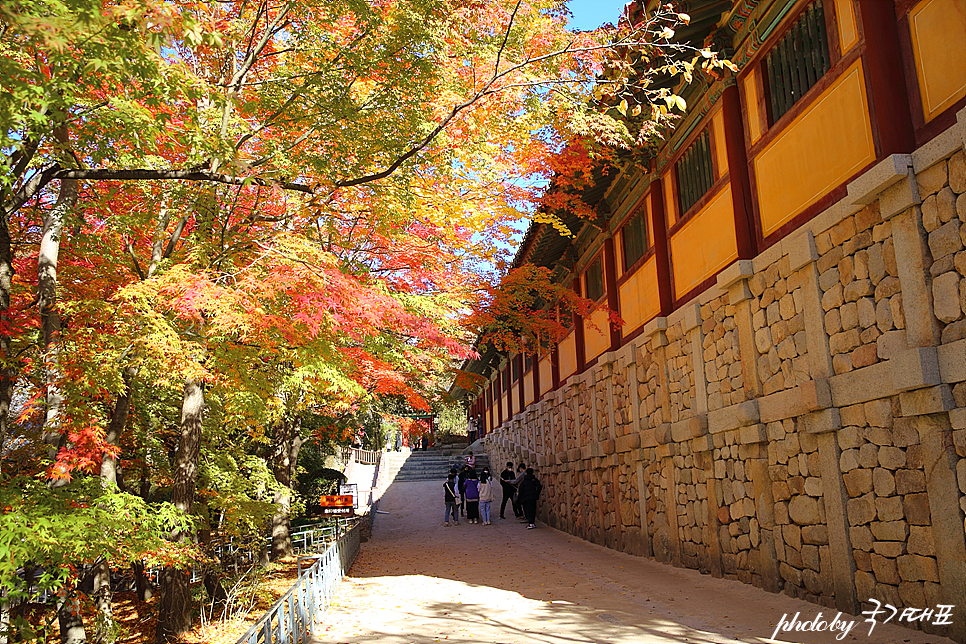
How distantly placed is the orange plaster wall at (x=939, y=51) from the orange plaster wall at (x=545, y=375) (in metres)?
15.1

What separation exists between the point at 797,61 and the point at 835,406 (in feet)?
13.1

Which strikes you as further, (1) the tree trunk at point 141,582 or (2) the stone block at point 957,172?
(1) the tree trunk at point 141,582

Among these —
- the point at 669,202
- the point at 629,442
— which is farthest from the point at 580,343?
the point at 669,202

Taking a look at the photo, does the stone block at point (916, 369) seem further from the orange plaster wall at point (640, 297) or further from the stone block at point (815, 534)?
the orange plaster wall at point (640, 297)

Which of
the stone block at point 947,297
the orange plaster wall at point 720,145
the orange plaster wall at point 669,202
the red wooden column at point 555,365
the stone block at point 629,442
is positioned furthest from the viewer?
the red wooden column at point 555,365

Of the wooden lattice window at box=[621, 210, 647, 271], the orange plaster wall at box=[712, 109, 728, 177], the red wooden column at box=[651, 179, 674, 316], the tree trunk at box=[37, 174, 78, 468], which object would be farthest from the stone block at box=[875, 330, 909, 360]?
the tree trunk at box=[37, 174, 78, 468]

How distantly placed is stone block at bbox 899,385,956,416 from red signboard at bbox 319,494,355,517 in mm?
18205

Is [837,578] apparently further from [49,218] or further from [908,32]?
[49,218]

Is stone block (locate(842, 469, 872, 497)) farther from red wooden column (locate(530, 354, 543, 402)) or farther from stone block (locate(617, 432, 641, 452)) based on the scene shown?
red wooden column (locate(530, 354, 543, 402))

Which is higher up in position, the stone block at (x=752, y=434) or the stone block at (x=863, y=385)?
the stone block at (x=863, y=385)

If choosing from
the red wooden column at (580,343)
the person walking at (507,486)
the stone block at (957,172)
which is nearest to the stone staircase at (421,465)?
the person walking at (507,486)

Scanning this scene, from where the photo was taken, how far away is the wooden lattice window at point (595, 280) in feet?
53.1

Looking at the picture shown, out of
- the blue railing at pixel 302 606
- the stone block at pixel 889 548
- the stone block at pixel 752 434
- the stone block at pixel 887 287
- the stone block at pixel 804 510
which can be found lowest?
the blue railing at pixel 302 606

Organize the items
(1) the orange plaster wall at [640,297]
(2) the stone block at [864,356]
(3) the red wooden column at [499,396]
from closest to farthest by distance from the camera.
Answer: (2) the stone block at [864,356] → (1) the orange plaster wall at [640,297] → (3) the red wooden column at [499,396]
